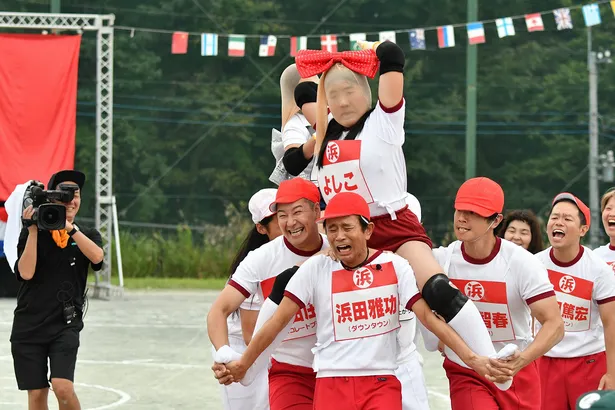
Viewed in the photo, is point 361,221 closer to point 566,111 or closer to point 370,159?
point 370,159

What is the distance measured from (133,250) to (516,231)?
19227 millimetres

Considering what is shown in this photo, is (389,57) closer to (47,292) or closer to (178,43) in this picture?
(47,292)

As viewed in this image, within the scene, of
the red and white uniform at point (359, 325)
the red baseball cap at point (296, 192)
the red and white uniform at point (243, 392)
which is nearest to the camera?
the red and white uniform at point (359, 325)

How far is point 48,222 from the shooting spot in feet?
25.7

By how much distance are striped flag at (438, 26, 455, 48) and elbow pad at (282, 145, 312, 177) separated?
17954mm

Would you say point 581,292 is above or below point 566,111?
below

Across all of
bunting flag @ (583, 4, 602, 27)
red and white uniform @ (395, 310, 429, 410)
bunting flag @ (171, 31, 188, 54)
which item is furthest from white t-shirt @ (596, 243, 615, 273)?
bunting flag @ (171, 31, 188, 54)

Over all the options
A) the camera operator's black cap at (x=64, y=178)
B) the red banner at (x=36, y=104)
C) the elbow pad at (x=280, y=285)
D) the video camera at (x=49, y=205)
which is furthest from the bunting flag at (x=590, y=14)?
the elbow pad at (x=280, y=285)

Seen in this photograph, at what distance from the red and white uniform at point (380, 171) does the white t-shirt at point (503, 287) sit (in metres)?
0.35

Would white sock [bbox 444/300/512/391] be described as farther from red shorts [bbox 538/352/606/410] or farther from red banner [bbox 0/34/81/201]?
red banner [bbox 0/34/81/201]

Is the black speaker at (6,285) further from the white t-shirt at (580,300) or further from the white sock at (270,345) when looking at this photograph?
the white sock at (270,345)

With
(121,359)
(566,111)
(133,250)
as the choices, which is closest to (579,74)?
(566,111)

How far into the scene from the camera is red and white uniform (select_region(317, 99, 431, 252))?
5871mm

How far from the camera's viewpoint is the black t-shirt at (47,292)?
26.0 feet
